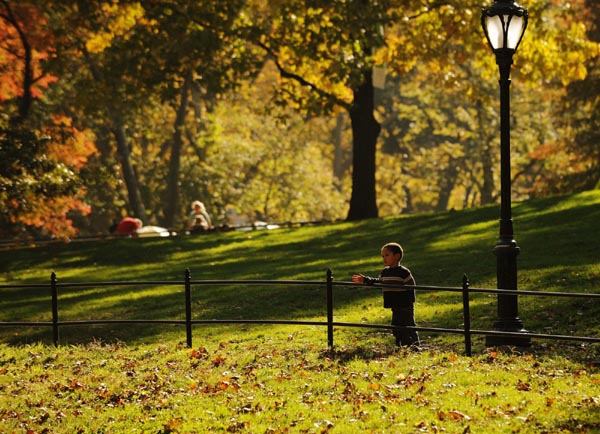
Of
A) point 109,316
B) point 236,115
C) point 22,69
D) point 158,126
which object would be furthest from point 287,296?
point 236,115

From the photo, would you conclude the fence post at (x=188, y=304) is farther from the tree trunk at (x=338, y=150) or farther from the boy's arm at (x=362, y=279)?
the tree trunk at (x=338, y=150)

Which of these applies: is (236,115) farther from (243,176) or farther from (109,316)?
(109,316)

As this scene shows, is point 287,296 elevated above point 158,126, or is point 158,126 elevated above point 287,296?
point 158,126

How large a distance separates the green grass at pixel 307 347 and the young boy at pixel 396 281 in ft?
1.77

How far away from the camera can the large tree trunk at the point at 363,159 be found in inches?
1390

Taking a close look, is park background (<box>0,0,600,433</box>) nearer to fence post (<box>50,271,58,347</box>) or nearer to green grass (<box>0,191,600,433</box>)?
green grass (<box>0,191,600,433</box>)

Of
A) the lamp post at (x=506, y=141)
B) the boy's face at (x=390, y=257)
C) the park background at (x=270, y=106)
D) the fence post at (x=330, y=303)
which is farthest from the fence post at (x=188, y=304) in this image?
the park background at (x=270, y=106)

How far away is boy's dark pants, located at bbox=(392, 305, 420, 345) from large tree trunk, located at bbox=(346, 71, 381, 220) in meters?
19.7

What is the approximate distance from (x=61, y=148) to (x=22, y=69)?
2.97m

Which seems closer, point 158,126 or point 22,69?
point 22,69

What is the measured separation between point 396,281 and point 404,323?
761 mm

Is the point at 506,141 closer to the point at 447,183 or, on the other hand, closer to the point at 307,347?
the point at 307,347

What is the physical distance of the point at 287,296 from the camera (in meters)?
23.1

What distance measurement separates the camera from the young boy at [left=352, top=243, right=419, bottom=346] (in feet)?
48.0
